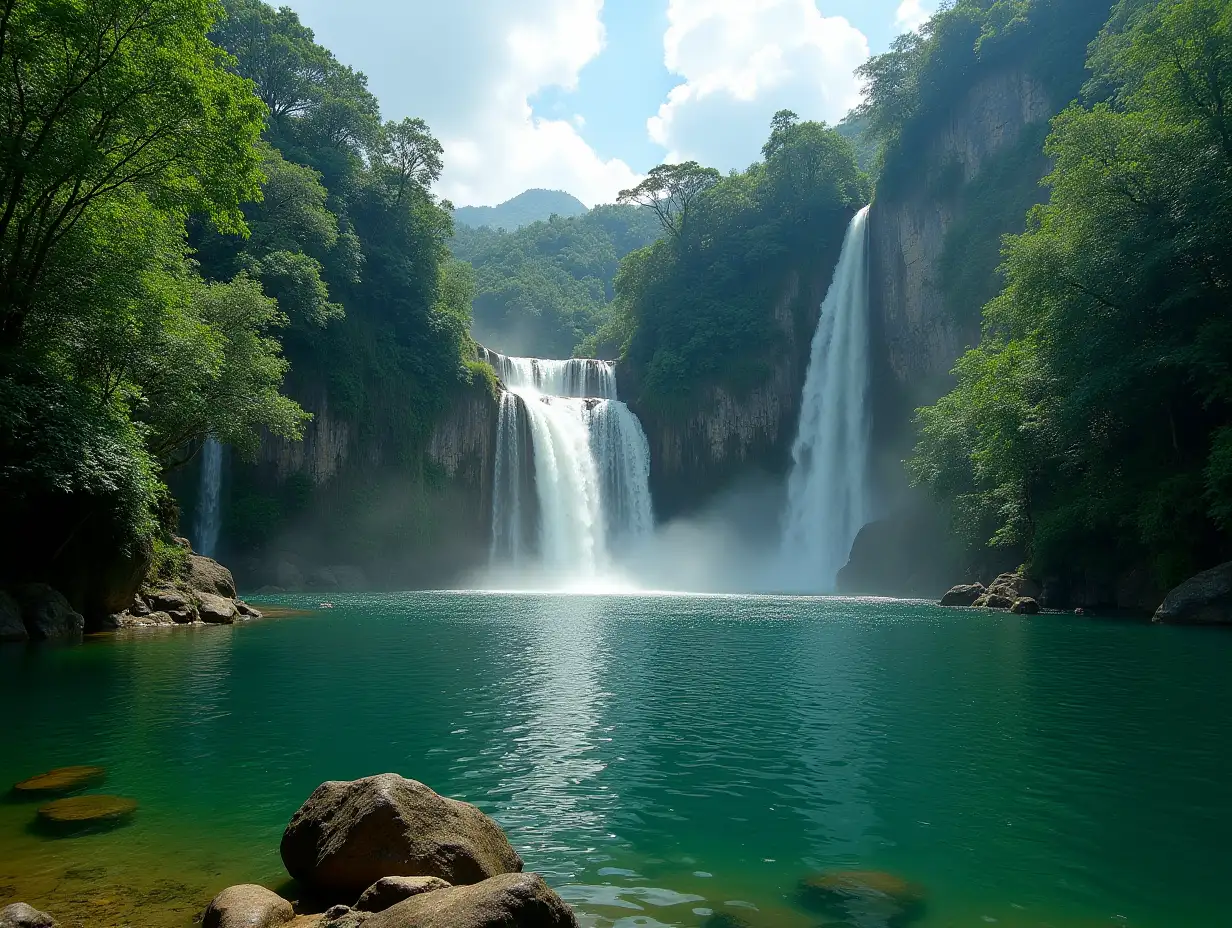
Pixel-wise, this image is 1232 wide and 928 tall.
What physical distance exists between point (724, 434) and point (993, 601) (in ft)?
91.2

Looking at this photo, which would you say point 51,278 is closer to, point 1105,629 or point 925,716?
point 925,716

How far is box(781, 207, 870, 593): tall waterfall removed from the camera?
4916 cm

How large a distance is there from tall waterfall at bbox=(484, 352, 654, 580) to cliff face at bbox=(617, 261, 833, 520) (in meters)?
1.89

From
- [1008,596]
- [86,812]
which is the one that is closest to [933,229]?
[1008,596]

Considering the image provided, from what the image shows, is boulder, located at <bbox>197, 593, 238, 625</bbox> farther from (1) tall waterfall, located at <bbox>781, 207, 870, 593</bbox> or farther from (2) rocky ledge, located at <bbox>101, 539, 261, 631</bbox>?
(1) tall waterfall, located at <bbox>781, 207, 870, 593</bbox>

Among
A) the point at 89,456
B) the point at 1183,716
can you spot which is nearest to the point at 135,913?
the point at 1183,716

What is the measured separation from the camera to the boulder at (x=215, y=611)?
22.1 meters

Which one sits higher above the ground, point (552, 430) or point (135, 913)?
Result: point (552, 430)

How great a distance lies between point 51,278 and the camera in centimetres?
1681

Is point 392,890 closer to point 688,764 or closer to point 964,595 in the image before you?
point 688,764

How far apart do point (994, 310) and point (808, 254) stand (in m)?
28.6

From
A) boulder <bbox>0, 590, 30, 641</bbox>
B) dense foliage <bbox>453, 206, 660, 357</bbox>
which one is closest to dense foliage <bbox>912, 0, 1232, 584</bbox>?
boulder <bbox>0, 590, 30, 641</bbox>

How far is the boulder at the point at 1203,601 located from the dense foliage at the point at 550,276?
5892 cm

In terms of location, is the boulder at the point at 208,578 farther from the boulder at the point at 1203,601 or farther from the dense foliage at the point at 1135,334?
the boulder at the point at 1203,601
